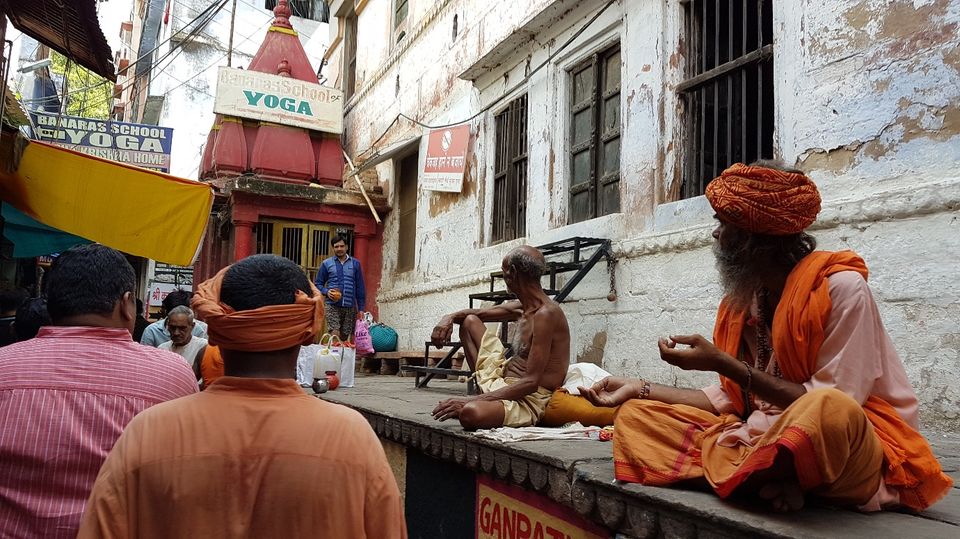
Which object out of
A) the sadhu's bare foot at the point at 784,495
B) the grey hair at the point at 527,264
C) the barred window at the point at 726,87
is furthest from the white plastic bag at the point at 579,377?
the sadhu's bare foot at the point at 784,495

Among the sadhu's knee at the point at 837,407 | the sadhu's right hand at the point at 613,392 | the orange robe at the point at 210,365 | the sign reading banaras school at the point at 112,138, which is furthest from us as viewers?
the sign reading banaras school at the point at 112,138

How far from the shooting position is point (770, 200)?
6.97ft

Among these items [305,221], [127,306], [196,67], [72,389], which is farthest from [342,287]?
[196,67]

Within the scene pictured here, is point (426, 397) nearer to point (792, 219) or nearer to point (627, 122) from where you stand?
point (627, 122)

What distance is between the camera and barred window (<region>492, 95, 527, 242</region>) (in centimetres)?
819

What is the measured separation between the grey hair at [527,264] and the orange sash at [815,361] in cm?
222

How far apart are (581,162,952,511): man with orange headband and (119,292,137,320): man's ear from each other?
5.00ft

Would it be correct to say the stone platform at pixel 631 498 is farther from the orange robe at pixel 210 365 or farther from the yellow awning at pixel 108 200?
the yellow awning at pixel 108 200

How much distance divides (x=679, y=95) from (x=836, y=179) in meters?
1.77

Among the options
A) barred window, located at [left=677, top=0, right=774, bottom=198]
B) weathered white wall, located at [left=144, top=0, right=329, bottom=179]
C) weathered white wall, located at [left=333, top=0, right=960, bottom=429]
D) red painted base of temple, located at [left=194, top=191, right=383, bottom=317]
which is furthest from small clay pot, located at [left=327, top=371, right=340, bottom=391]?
weathered white wall, located at [left=144, top=0, right=329, bottom=179]

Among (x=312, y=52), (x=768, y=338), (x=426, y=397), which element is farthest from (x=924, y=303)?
(x=312, y=52)

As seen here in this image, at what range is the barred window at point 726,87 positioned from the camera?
5.14 metres

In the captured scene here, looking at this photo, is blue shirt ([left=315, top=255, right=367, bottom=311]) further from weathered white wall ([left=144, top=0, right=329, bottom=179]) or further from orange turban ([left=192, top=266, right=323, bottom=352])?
weathered white wall ([left=144, top=0, right=329, bottom=179])

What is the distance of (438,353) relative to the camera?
904cm
